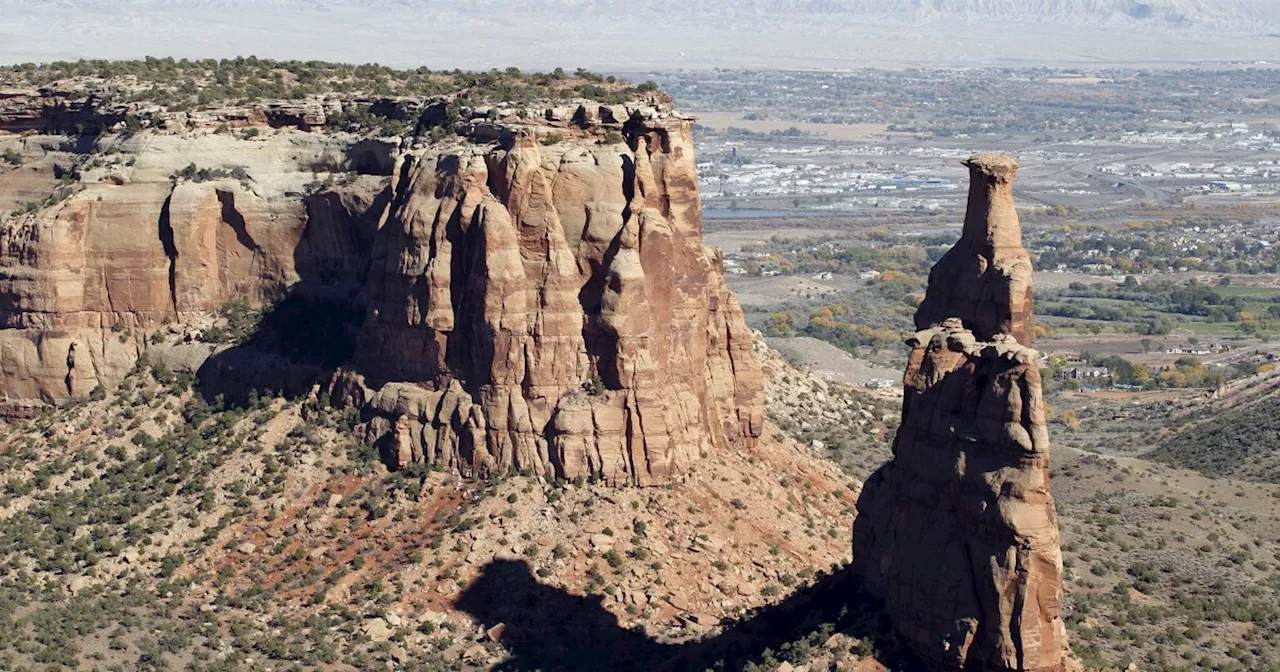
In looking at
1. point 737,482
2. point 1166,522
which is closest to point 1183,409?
point 1166,522

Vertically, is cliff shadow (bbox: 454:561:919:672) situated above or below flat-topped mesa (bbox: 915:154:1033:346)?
below

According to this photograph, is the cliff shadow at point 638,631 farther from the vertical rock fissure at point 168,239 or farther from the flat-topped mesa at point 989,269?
the vertical rock fissure at point 168,239

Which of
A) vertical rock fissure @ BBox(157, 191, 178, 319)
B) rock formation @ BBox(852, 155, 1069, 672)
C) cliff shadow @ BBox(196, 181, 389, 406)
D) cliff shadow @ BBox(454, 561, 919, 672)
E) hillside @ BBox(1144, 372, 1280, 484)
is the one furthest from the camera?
hillside @ BBox(1144, 372, 1280, 484)

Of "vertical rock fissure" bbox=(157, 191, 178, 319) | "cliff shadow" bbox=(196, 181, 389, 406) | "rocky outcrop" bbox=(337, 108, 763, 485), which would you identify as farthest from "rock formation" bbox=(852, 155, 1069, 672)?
"vertical rock fissure" bbox=(157, 191, 178, 319)

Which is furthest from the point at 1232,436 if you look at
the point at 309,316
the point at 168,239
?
the point at 168,239

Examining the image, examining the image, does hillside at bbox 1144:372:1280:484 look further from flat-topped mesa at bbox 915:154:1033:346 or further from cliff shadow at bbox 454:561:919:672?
flat-topped mesa at bbox 915:154:1033:346

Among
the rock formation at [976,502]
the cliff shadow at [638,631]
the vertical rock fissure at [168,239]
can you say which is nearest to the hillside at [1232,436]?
the cliff shadow at [638,631]

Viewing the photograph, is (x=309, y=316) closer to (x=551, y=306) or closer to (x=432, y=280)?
(x=432, y=280)
